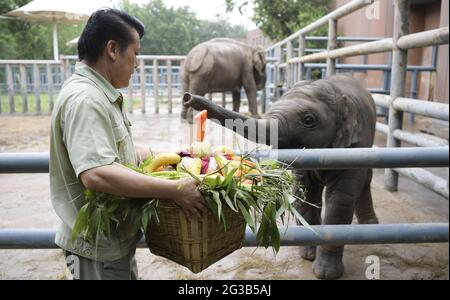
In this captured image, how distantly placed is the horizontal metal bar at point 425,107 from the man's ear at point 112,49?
2.43 m

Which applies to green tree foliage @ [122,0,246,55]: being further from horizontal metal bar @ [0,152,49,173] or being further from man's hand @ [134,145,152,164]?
Result: horizontal metal bar @ [0,152,49,173]

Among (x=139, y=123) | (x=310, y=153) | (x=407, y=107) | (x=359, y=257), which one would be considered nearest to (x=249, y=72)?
(x=139, y=123)

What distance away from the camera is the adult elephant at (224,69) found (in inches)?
337

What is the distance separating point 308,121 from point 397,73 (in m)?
1.66

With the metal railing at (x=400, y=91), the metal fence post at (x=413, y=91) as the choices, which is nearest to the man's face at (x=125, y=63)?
the metal railing at (x=400, y=91)

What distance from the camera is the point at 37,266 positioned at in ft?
9.33

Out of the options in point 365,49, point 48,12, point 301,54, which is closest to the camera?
point 48,12

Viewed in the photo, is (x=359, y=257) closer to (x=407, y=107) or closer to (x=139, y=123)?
(x=407, y=107)

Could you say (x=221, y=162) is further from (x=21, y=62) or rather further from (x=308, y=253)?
(x=21, y=62)

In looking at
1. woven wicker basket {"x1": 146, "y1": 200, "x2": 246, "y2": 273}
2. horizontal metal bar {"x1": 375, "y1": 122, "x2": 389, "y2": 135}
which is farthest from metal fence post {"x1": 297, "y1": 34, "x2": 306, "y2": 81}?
woven wicker basket {"x1": 146, "y1": 200, "x2": 246, "y2": 273}

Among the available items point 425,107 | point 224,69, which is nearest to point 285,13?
point 224,69

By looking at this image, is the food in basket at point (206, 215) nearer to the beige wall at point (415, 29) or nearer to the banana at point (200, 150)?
the banana at point (200, 150)

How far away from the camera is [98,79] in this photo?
153 cm
